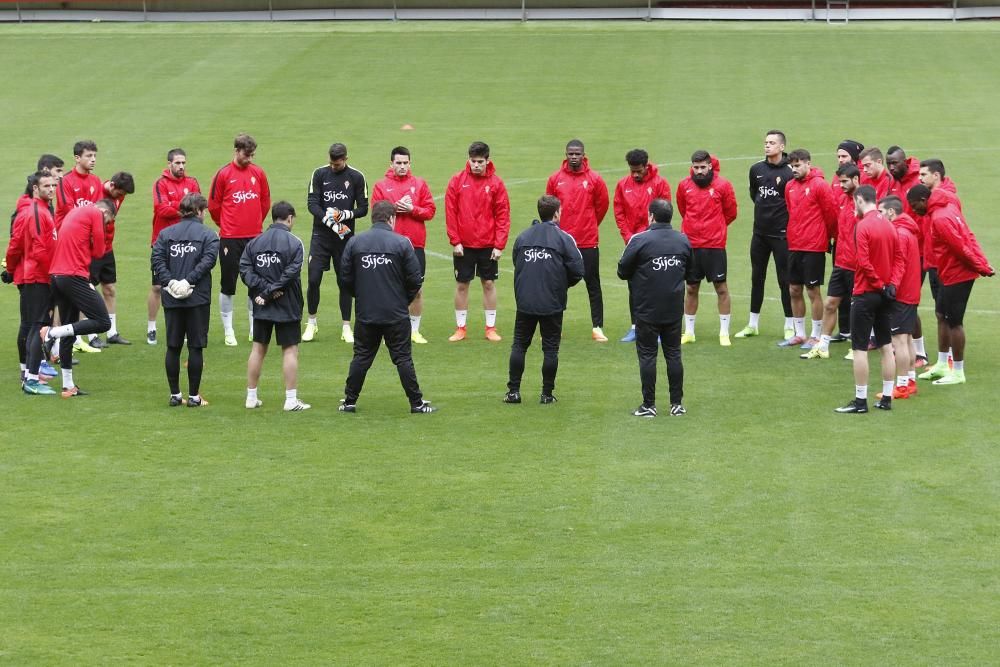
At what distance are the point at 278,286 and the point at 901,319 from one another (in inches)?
234

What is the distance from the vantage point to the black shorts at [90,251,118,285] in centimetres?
1739

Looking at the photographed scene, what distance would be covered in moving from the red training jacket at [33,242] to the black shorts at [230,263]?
271 centimetres

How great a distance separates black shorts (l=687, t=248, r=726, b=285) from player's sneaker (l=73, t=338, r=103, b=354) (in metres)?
6.90

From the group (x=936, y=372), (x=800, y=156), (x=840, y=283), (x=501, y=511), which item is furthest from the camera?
(x=800, y=156)

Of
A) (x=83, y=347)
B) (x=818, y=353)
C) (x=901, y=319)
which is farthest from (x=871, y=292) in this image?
(x=83, y=347)

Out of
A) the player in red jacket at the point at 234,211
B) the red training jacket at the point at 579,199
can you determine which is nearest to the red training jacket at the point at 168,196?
the player in red jacket at the point at 234,211

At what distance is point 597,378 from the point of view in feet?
51.8

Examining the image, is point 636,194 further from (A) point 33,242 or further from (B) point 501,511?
(B) point 501,511

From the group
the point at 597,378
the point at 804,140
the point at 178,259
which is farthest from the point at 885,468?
the point at 804,140

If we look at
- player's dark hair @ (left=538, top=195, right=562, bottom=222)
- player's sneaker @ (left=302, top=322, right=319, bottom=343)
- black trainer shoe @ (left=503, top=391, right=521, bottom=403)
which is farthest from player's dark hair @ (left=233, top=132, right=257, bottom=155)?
black trainer shoe @ (left=503, top=391, right=521, bottom=403)

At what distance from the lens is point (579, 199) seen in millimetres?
17625

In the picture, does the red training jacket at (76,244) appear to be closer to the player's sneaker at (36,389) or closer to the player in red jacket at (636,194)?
the player's sneaker at (36,389)

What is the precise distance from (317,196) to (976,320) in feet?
26.6

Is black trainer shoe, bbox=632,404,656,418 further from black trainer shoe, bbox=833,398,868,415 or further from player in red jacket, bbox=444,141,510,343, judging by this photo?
player in red jacket, bbox=444,141,510,343
